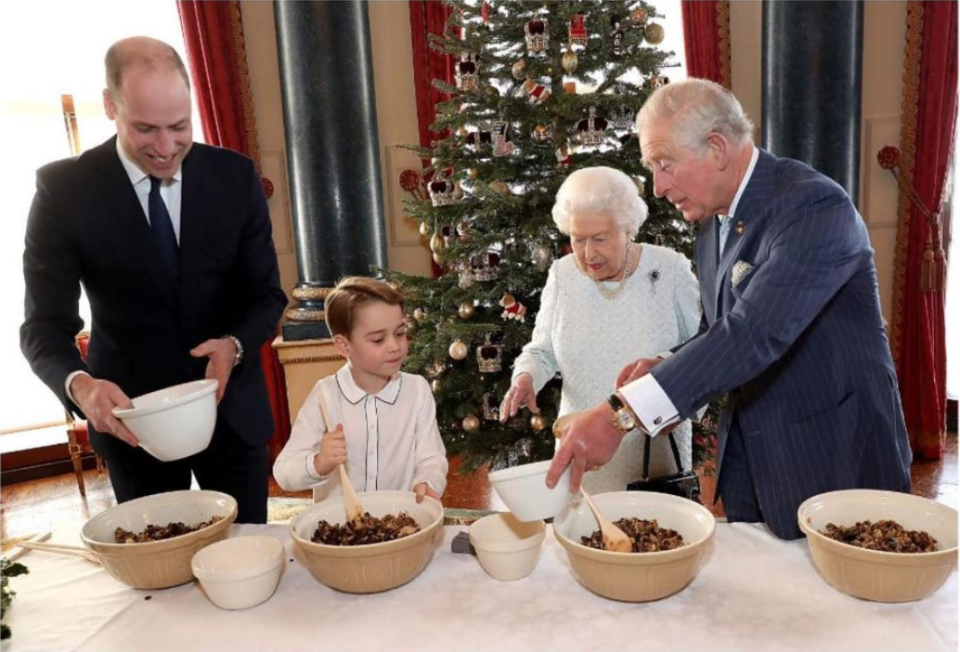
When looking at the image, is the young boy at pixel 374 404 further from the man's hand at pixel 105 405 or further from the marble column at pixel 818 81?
the marble column at pixel 818 81

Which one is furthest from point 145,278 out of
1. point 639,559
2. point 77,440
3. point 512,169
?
point 77,440

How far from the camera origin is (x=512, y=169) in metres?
3.62

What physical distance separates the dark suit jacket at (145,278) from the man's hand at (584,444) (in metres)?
0.92

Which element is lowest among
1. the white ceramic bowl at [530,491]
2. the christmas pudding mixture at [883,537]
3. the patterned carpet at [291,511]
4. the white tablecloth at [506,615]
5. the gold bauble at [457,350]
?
the patterned carpet at [291,511]

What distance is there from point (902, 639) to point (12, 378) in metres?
5.67

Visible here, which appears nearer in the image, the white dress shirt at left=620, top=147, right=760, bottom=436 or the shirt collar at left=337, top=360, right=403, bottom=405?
the white dress shirt at left=620, top=147, right=760, bottom=436

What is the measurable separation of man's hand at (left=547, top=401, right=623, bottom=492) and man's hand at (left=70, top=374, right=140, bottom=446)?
801 millimetres

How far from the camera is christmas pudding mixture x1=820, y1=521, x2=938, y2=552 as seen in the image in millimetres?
1277

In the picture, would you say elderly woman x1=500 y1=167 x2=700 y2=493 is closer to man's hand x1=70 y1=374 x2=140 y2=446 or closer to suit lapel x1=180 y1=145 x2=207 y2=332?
suit lapel x1=180 y1=145 x2=207 y2=332

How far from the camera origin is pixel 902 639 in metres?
1.18

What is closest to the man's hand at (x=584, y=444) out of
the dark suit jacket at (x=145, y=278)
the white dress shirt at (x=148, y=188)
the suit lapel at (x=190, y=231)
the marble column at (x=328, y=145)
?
the dark suit jacket at (x=145, y=278)

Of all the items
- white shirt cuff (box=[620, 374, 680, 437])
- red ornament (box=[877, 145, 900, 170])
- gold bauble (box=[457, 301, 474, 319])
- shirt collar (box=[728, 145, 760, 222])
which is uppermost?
shirt collar (box=[728, 145, 760, 222])

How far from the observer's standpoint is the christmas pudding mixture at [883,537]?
1.28 meters

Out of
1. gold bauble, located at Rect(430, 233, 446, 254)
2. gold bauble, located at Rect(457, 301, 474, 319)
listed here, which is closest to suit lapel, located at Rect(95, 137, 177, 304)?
gold bauble, located at Rect(457, 301, 474, 319)
